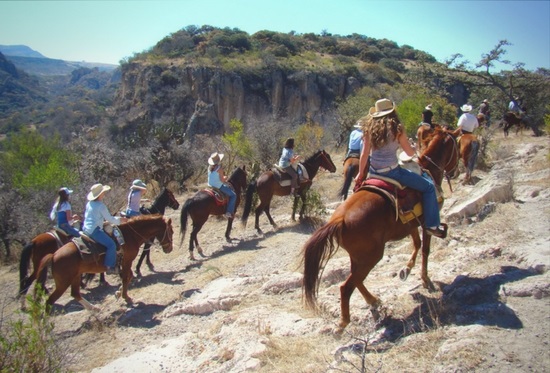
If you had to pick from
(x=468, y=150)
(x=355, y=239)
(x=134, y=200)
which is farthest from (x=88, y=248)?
(x=468, y=150)

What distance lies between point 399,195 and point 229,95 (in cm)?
4646

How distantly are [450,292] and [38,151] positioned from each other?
24.2 meters

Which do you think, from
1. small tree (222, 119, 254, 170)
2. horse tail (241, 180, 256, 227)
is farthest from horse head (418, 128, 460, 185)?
small tree (222, 119, 254, 170)

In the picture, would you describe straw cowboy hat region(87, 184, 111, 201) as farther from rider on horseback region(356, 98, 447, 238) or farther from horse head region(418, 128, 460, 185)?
horse head region(418, 128, 460, 185)

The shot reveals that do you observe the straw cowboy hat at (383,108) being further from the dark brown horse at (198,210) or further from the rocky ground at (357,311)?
the dark brown horse at (198,210)

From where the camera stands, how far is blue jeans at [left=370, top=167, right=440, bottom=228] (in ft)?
15.7

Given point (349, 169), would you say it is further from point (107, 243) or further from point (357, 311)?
point (107, 243)

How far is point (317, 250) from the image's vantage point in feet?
14.8

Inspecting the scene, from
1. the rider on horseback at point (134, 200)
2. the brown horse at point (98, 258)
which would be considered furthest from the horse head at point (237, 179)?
the brown horse at point (98, 258)

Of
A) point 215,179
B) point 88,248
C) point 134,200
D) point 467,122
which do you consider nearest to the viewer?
point 88,248

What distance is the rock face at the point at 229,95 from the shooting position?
48.9 meters

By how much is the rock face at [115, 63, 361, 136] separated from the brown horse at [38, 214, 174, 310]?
39.7 meters

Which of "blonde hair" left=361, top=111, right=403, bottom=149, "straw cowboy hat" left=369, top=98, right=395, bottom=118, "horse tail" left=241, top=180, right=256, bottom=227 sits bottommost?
"horse tail" left=241, top=180, right=256, bottom=227

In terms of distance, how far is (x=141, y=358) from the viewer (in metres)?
5.69
